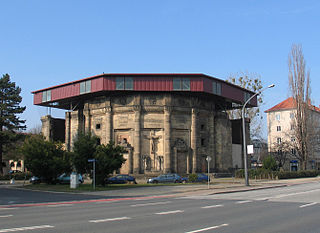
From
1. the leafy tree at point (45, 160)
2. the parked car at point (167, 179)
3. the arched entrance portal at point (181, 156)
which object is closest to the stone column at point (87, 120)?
the arched entrance portal at point (181, 156)

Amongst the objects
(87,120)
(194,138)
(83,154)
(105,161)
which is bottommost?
(105,161)

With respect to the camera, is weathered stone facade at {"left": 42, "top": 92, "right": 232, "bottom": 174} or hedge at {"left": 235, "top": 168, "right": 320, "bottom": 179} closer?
hedge at {"left": 235, "top": 168, "right": 320, "bottom": 179}

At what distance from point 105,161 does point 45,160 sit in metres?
8.16

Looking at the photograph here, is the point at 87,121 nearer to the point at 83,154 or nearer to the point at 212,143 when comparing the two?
the point at 212,143

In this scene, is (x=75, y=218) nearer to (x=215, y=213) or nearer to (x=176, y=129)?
→ (x=215, y=213)

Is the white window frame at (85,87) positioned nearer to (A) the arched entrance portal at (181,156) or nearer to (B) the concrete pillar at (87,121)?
(B) the concrete pillar at (87,121)

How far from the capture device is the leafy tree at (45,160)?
37.2m

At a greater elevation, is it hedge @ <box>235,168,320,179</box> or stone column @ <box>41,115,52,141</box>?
stone column @ <box>41,115,52,141</box>

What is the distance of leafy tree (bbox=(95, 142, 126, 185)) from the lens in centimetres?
3312

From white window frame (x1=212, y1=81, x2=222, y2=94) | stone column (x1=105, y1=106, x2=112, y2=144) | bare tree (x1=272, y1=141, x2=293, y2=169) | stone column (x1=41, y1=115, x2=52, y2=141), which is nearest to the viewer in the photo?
stone column (x1=105, y1=106, x2=112, y2=144)

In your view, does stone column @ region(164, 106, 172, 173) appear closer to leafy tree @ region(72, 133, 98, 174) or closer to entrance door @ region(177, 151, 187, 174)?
entrance door @ region(177, 151, 187, 174)

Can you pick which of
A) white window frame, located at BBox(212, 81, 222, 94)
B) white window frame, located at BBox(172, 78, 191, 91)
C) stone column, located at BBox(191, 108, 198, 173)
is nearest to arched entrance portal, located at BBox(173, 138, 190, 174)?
stone column, located at BBox(191, 108, 198, 173)

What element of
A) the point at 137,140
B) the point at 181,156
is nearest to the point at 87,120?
the point at 137,140

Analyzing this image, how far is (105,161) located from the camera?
3309cm
